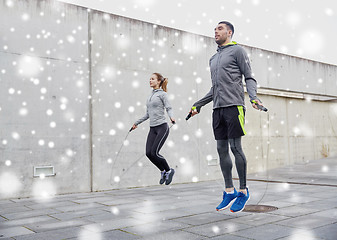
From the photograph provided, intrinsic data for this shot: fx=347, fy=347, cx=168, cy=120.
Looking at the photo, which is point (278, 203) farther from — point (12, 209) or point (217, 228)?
point (12, 209)

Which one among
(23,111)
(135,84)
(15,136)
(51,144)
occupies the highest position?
(135,84)

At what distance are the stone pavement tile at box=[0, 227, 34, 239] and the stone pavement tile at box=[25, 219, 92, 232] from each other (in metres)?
0.08

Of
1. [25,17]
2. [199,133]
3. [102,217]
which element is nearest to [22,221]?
[102,217]

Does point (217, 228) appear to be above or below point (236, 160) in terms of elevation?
below

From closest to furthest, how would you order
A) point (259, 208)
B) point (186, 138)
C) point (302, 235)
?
point (302, 235), point (259, 208), point (186, 138)

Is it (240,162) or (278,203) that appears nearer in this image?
(240,162)

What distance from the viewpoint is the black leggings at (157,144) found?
5.18 metres

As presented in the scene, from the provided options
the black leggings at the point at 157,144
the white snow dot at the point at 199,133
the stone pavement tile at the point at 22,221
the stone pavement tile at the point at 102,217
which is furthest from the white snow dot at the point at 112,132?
the stone pavement tile at the point at 22,221

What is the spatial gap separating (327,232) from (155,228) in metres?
1.42

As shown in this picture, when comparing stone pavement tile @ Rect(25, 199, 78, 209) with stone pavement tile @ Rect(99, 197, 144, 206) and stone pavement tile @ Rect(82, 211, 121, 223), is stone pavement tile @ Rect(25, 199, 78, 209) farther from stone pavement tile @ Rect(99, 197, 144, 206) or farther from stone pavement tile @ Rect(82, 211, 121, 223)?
stone pavement tile @ Rect(82, 211, 121, 223)

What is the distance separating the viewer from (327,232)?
2.76 metres

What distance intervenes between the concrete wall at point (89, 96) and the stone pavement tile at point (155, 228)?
10.5 ft

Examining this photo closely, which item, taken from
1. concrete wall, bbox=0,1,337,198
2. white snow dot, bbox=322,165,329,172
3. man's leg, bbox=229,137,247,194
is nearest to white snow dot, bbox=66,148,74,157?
concrete wall, bbox=0,1,337,198

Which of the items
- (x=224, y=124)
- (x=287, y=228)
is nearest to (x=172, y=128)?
(x=224, y=124)
